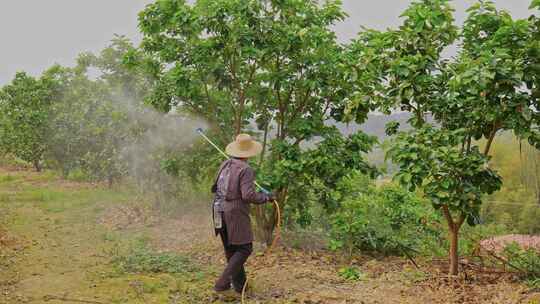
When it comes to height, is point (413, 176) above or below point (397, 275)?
above

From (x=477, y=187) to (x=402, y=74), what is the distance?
1474 millimetres

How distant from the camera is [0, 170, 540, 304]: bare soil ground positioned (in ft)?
19.6

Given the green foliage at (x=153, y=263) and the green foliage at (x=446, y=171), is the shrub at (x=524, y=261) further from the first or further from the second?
the green foliage at (x=153, y=263)

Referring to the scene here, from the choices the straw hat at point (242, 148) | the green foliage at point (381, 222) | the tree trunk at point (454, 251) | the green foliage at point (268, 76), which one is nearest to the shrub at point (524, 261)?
the tree trunk at point (454, 251)

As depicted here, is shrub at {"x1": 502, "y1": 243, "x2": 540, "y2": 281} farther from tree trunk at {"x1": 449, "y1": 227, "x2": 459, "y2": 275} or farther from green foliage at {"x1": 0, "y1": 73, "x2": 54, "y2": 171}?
green foliage at {"x1": 0, "y1": 73, "x2": 54, "y2": 171}

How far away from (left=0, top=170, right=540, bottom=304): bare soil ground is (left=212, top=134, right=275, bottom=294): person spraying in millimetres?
320

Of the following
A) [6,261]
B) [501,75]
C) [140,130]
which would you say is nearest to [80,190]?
[140,130]

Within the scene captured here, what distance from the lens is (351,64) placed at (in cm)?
663

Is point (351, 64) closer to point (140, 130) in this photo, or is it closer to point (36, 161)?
point (140, 130)

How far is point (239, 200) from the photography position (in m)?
6.00

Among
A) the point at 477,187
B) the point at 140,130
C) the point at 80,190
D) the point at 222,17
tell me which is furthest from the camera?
the point at 80,190

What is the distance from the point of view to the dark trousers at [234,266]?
5.92 m

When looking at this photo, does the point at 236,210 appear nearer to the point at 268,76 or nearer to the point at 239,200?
the point at 239,200

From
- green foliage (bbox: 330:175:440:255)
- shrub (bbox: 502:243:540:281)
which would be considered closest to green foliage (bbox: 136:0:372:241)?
green foliage (bbox: 330:175:440:255)
